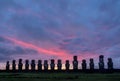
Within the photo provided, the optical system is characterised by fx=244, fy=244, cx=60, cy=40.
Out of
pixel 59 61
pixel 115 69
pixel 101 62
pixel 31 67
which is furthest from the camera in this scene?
pixel 31 67

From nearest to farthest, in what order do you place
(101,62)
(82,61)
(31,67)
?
(101,62), (82,61), (31,67)

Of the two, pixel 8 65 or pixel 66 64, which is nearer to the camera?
pixel 66 64

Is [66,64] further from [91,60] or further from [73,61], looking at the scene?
[91,60]

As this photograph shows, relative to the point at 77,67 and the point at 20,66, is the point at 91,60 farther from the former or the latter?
the point at 20,66

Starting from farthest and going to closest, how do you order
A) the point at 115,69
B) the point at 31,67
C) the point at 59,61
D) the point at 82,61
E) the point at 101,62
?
the point at 31,67 → the point at 59,61 → the point at 82,61 → the point at 101,62 → the point at 115,69

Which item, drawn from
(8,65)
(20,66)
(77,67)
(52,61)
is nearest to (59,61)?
(52,61)

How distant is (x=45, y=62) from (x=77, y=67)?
17.6 meters

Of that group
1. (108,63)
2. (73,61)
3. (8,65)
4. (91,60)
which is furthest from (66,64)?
(8,65)

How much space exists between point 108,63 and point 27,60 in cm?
3936

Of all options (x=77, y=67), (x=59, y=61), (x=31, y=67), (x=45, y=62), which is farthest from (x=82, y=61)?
(x=31, y=67)

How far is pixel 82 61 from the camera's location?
91.8 metres

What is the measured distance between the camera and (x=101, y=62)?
280 feet

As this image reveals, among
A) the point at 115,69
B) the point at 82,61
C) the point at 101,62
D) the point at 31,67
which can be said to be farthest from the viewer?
the point at 31,67

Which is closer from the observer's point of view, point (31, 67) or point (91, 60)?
point (91, 60)
